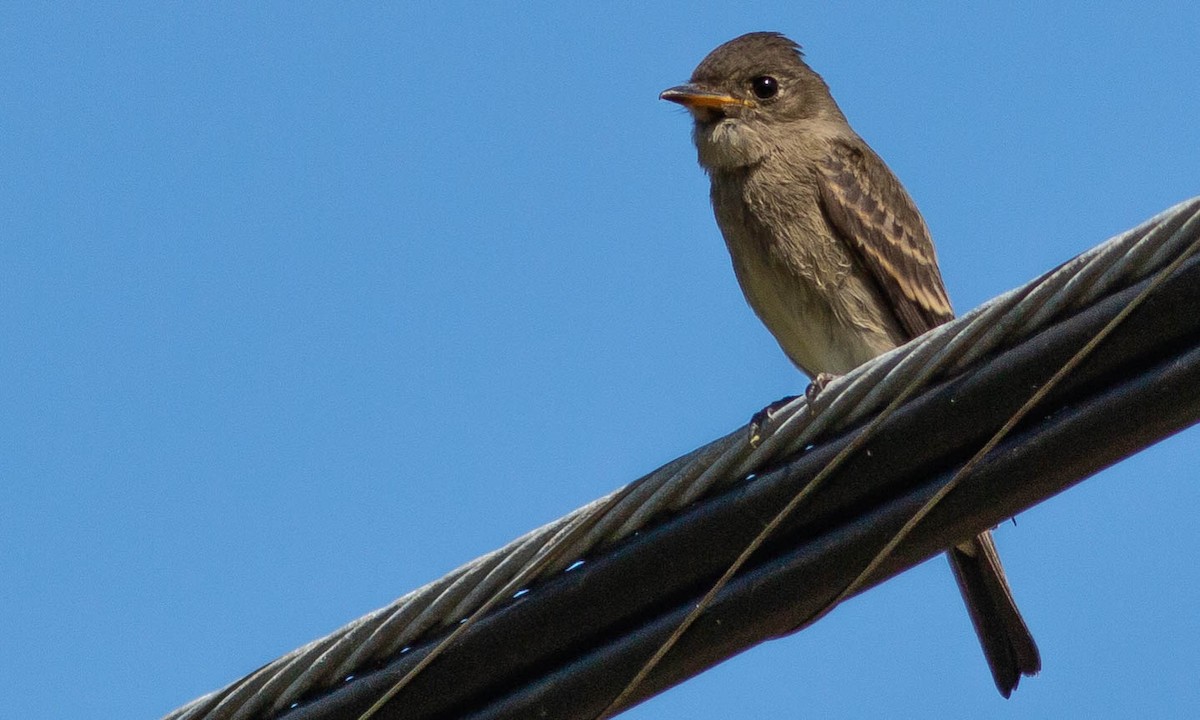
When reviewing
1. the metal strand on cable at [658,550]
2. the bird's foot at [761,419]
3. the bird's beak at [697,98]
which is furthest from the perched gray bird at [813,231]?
the metal strand on cable at [658,550]

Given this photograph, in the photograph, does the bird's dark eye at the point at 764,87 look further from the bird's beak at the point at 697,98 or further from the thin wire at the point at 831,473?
the thin wire at the point at 831,473

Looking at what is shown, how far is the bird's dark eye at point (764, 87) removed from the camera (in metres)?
8.31

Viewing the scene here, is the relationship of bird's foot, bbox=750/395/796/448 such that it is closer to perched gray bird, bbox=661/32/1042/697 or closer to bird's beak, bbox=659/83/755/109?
perched gray bird, bbox=661/32/1042/697

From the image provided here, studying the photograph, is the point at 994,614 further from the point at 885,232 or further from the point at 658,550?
the point at 658,550

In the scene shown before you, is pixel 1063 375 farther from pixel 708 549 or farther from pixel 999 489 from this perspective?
pixel 708 549

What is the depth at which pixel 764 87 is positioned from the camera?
27.3ft

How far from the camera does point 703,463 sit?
4391mm

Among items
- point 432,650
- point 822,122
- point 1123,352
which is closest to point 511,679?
point 432,650

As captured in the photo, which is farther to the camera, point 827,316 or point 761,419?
point 827,316

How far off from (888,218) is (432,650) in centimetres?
401

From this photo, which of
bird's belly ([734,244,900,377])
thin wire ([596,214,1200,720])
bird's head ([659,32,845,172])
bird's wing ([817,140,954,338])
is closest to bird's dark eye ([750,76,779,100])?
bird's head ([659,32,845,172])

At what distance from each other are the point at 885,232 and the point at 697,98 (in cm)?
113

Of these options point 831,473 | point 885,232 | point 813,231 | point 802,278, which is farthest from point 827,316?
point 831,473

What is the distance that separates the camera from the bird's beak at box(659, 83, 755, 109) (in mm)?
8125
